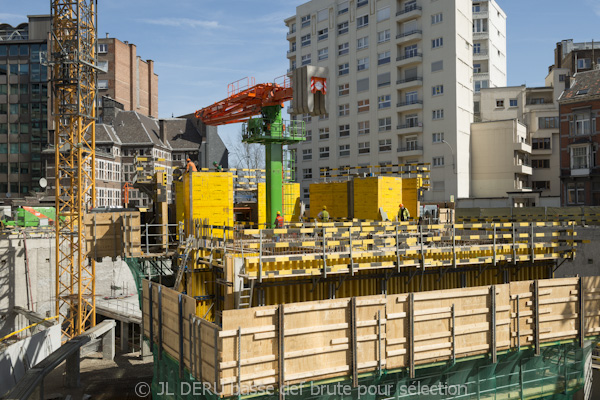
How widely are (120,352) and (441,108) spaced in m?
40.8

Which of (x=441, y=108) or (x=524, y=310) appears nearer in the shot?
(x=524, y=310)

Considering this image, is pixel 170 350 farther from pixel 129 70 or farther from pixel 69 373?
pixel 129 70

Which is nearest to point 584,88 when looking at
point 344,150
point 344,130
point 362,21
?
point 362,21

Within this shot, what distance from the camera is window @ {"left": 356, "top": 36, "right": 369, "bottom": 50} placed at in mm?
61844

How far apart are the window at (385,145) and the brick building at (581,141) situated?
18.2 meters

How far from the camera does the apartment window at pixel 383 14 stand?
2340 inches

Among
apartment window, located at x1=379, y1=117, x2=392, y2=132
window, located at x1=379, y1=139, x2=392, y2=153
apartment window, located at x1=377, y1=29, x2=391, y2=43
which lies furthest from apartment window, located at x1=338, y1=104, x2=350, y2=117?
apartment window, located at x1=377, y1=29, x2=391, y2=43

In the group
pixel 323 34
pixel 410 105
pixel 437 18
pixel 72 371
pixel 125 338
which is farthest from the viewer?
pixel 323 34

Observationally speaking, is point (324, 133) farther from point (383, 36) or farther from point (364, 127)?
point (383, 36)

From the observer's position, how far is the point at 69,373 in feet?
76.0

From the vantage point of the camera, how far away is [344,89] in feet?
211

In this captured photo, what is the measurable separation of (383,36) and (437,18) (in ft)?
23.0

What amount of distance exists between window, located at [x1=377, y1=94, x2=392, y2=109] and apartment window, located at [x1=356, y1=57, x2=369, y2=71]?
175 inches

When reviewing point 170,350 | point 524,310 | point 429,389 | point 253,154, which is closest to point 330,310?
point 429,389
